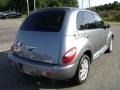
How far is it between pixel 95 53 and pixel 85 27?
3.68 feet

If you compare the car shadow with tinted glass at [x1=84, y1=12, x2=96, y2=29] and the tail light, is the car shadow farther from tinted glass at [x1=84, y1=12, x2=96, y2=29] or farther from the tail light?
tinted glass at [x1=84, y1=12, x2=96, y2=29]

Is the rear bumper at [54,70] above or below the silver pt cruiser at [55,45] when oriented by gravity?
below

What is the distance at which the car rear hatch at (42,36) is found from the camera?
5.24 meters

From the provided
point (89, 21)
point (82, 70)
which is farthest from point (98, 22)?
point (82, 70)

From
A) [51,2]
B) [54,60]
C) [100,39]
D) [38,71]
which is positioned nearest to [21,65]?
[38,71]

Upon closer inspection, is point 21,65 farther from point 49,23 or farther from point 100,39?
point 100,39

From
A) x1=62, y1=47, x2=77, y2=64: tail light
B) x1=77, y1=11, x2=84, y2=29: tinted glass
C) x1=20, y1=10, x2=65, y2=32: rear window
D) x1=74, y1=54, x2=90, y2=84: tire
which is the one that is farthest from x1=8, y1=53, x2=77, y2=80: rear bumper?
x1=77, y1=11, x2=84, y2=29: tinted glass

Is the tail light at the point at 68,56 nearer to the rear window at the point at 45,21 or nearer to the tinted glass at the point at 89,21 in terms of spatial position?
the rear window at the point at 45,21

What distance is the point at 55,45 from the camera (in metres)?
5.22

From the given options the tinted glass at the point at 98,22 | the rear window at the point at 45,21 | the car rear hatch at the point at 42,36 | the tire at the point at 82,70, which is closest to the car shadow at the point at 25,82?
the tire at the point at 82,70

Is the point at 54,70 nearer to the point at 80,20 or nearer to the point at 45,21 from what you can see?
the point at 45,21

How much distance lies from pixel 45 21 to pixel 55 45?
31.6 inches

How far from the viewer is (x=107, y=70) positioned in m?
7.00

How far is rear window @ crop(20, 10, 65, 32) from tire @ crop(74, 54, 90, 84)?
39.2 inches
